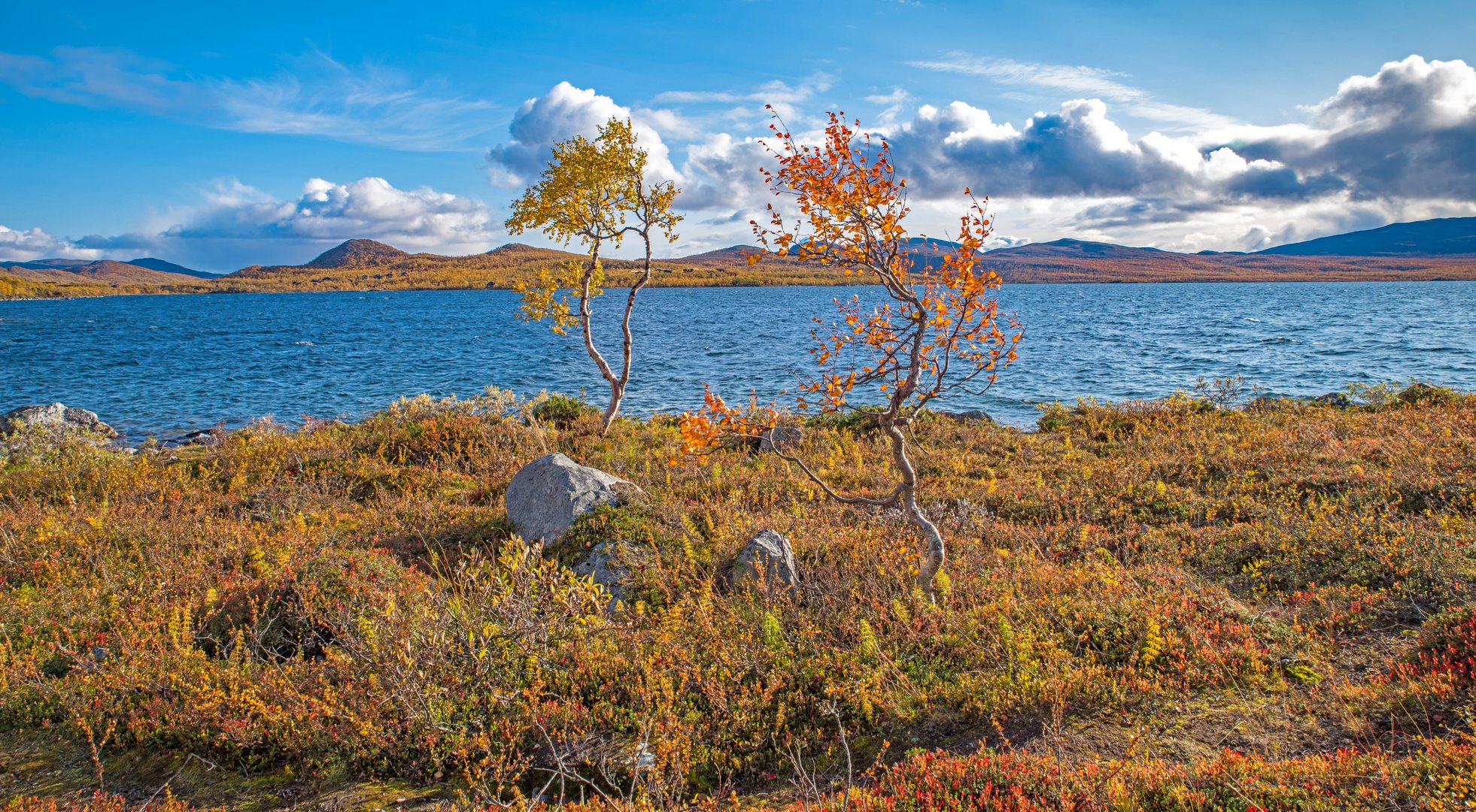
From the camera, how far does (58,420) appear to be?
21.3 meters

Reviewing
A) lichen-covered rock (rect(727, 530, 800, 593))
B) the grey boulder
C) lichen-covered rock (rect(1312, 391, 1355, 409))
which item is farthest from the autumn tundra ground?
the grey boulder

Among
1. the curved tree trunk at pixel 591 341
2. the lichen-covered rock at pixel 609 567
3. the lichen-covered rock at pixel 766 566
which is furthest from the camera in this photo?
the curved tree trunk at pixel 591 341

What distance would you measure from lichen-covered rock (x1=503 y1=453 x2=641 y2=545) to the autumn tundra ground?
369 mm

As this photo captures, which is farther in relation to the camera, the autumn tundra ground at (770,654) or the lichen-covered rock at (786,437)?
the lichen-covered rock at (786,437)

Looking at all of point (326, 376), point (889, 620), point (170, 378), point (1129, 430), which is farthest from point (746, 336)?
point (889, 620)

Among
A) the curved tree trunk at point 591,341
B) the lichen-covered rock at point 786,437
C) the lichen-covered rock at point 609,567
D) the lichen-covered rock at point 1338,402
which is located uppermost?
the curved tree trunk at point 591,341

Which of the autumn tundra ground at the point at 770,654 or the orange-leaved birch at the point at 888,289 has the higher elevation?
the orange-leaved birch at the point at 888,289

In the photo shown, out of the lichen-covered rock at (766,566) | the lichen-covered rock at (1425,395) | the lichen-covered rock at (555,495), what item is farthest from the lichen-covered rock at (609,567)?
the lichen-covered rock at (1425,395)

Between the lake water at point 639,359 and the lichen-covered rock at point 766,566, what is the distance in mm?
3178

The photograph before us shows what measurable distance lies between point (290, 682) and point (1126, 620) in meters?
7.79

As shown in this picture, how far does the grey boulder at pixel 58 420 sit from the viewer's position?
19141mm

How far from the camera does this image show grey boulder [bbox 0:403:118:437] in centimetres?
1914

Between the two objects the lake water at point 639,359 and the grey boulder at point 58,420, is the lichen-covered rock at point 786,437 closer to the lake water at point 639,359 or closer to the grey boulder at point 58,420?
the lake water at point 639,359

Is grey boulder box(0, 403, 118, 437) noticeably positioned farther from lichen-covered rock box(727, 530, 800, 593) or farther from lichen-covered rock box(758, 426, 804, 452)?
lichen-covered rock box(727, 530, 800, 593)
